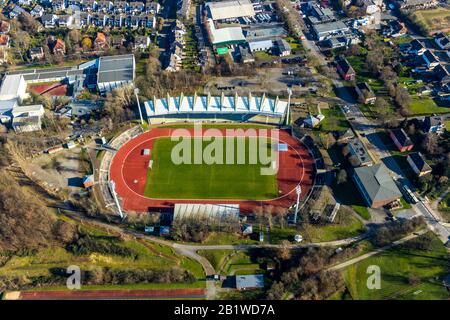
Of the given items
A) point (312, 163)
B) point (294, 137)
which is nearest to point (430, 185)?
point (312, 163)

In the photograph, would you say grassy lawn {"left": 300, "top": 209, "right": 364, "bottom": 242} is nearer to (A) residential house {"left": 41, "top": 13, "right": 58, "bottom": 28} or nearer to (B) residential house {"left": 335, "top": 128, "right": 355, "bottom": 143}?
(B) residential house {"left": 335, "top": 128, "right": 355, "bottom": 143}

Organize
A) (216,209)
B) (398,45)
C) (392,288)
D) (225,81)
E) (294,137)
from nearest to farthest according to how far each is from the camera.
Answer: (392,288) < (216,209) < (294,137) < (225,81) < (398,45)

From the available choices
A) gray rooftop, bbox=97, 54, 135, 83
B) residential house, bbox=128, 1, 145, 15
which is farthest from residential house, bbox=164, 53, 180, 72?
residential house, bbox=128, 1, 145, 15

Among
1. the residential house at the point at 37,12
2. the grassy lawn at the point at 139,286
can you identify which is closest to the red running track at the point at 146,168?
the grassy lawn at the point at 139,286

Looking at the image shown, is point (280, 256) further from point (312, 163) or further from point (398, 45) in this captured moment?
point (398, 45)

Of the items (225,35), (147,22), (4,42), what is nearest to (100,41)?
(147,22)
